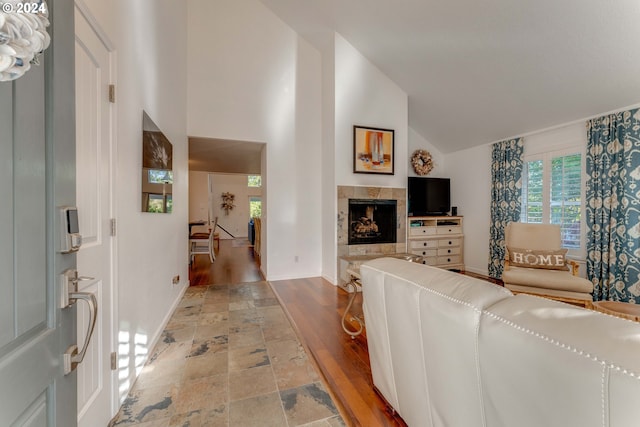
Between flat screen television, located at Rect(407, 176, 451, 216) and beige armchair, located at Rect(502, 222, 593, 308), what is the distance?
4.98 feet

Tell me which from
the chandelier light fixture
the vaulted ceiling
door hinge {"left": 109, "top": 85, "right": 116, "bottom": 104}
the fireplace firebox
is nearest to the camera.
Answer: the chandelier light fixture

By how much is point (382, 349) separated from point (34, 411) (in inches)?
52.1

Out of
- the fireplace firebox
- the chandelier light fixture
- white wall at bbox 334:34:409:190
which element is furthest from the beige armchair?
the chandelier light fixture

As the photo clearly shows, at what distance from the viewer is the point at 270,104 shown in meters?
4.15

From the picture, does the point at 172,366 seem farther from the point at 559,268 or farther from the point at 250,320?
the point at 559,268

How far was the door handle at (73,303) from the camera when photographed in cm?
65

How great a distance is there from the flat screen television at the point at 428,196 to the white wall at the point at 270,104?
1.87 m

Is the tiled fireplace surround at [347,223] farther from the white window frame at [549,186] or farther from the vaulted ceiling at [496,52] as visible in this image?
the white window frame at [549,186]

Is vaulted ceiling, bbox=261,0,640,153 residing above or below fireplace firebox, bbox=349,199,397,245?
above

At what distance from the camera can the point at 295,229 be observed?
425 centimetres

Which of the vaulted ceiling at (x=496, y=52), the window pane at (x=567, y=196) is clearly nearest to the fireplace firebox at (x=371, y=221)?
the vaulted ceiling at (x=496, y=52)

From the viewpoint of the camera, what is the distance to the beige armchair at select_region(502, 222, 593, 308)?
2.83m

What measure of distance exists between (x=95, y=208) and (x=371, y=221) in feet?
11.6

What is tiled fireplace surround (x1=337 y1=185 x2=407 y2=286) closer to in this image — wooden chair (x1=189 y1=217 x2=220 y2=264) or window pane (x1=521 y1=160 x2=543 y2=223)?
window pane (x1=521 y1=160 x2=543 y2=223)
